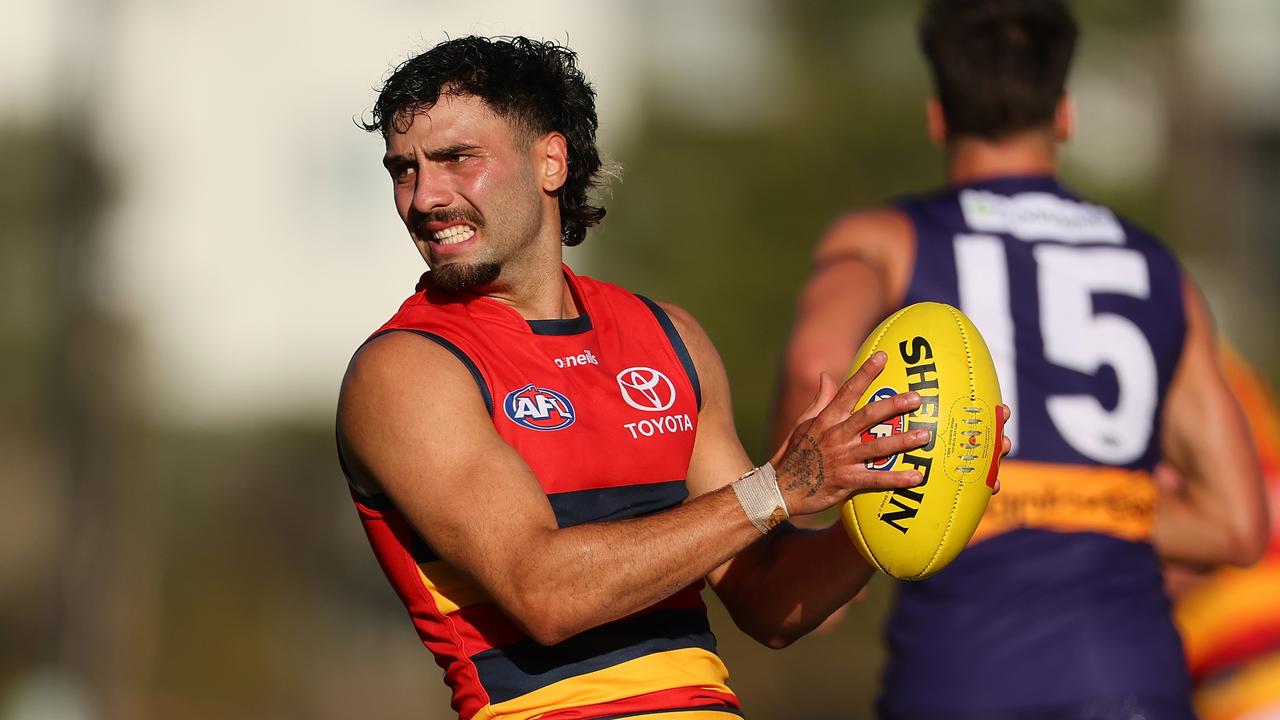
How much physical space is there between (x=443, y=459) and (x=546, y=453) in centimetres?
25

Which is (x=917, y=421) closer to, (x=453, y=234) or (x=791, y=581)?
(x=791, y=581)

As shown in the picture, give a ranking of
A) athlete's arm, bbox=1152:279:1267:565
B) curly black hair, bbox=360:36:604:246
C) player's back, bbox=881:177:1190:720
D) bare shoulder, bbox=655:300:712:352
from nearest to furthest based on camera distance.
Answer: curly black hair, bbox=360:36:604:246
bare shoulder, bbox=655:300:712:352
player's back, bbox=881:177:1190:720
athlete's arm, bbox=1152:279:1267:565

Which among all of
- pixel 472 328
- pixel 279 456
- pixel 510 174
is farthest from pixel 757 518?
pixel 279 456

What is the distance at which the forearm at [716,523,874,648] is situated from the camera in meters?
3.49

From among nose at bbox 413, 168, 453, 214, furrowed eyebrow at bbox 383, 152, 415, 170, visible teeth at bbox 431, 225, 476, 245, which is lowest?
visible teeth at bbox 431, 225, 476, 245

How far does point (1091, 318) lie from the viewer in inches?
173

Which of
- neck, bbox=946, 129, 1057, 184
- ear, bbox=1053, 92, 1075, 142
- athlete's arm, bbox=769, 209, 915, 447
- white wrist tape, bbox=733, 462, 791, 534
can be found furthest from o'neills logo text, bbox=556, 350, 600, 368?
ear, bbox=1053, 92, 1075, 142

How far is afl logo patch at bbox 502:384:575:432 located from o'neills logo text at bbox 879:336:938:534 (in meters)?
0.70

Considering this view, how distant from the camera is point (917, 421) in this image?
10.1 ft

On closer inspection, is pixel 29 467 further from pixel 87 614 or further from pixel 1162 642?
pixel 1162 642

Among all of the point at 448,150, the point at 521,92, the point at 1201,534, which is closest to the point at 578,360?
the point at 448,150

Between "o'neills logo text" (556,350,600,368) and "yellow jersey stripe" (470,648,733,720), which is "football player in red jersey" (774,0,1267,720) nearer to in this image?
"o'neills logo text" (556,350,600,368)

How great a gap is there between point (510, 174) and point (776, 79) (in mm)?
17098

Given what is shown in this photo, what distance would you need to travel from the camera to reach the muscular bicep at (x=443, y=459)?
9.95 ft
